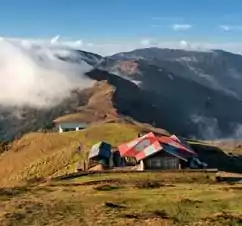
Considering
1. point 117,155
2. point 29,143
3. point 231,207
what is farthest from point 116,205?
point 29,143

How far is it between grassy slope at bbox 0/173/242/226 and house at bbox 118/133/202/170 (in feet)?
88.1

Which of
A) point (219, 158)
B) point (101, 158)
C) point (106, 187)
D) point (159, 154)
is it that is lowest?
point (219, 158)

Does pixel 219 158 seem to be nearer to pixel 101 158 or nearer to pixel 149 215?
pixel 101 158

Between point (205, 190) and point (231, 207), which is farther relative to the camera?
point (205, 190)

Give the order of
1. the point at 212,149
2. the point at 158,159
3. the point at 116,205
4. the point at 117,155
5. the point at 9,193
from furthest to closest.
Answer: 1. the point at 212,149
2. the point at 117,155
3. the point at 158,159
4. the point at 9,193
5. the point at 116,205

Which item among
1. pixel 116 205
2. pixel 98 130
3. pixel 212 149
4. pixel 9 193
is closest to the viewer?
pixel 116 205

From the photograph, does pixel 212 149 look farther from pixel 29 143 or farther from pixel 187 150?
pixel 29 143

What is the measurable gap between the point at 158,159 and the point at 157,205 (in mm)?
41379

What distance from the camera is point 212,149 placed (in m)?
125

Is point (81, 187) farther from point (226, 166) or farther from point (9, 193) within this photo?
point (226, 166)

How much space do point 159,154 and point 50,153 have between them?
52.1 meters

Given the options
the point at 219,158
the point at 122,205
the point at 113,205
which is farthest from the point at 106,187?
the point at 219,158

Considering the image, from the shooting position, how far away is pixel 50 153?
425 ft

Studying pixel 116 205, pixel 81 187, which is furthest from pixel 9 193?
pixel 116 205
